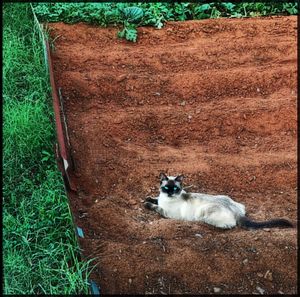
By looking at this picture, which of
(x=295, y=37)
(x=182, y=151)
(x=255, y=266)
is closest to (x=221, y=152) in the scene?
(x=182, y=151)

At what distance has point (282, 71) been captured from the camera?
7465 millimetres

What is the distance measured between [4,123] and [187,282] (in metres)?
2.96

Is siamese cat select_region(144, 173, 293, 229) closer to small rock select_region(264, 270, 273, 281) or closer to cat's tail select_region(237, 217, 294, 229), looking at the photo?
cat's tail select_region(237, 217, 294, 229)

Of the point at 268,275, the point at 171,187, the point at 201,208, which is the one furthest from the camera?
the point at 171,187

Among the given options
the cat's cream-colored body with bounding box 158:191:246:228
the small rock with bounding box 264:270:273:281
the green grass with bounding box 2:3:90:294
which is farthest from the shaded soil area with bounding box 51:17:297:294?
the green grass with bounding box 2:3:90:294

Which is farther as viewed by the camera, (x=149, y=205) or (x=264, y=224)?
(x=149, y=205)

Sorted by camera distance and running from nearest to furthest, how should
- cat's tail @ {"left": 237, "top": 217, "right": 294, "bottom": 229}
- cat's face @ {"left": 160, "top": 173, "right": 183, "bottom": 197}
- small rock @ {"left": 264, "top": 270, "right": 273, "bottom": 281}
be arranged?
small rock @ {"left": 264, "top": 270, "right": 273, "bottom": 281}, cat's tail @ {"left": 237, "top": 217, "right": 294, "bottom": 229}, cat's face @ {"left": 160, "top": 173, "right": 183, "bottom": 197}

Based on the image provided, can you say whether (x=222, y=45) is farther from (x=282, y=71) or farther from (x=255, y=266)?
(x=255, y=266)

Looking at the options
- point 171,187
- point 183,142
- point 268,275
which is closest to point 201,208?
point 171,187

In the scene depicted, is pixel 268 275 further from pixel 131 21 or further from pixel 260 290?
pixel 131 21

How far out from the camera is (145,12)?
26.5 feet

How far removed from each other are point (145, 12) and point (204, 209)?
4221 mm

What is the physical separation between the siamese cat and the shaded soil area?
104 millimetres

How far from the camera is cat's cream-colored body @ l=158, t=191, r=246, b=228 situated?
4777 mm
